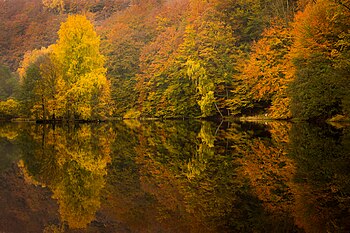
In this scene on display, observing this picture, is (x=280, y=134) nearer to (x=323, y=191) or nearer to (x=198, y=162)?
(x=198, y=162)

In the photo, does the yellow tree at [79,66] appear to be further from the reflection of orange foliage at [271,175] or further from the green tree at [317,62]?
the reflection of orange foliage at [271,175]

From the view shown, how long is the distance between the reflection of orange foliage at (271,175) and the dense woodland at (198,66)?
32.7ft

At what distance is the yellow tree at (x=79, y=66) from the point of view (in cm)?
3143

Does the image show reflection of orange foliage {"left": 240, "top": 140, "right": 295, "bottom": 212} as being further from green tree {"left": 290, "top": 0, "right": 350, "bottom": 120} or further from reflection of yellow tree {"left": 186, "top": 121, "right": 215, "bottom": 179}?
green tree {"left": 290, "top": 0, "right": 350, "bottom": 120}

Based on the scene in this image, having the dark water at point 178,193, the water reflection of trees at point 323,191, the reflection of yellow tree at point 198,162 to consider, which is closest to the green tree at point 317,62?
the reflection of yellow tree at point 198,162

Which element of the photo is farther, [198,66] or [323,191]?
[198,66]

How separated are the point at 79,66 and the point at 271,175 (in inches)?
1067

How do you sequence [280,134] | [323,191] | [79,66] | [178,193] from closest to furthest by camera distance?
[323,191]
[178,193]
[280,134]
[79,66]

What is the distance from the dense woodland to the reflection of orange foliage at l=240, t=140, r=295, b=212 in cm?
997

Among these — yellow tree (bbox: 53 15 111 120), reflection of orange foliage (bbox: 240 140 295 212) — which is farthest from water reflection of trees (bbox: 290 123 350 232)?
yellow tree (bbox: 53 15 111 120)

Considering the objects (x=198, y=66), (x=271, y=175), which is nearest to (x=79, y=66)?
(x=198, y=66)

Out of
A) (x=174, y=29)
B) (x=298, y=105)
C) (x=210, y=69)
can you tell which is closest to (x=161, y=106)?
(x=210, y=69)

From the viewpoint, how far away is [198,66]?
40.6m

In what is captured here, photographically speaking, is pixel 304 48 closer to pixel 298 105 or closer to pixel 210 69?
pixel 298 105
